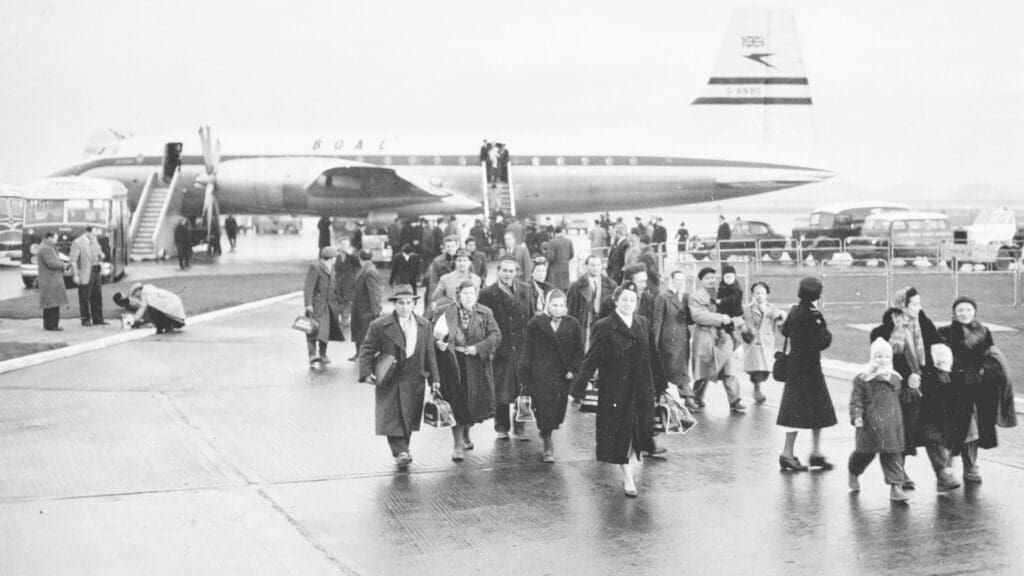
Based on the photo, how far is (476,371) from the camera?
30.8 feet

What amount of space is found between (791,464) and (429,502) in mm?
3077

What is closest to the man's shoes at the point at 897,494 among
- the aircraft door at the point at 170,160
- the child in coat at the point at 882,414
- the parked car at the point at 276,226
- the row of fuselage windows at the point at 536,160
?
the child in coat at the point at 882,414

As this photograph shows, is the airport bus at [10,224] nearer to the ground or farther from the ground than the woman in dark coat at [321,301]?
farther from the ground

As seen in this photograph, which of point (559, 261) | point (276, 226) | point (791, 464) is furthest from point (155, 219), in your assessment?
point (276, 226)

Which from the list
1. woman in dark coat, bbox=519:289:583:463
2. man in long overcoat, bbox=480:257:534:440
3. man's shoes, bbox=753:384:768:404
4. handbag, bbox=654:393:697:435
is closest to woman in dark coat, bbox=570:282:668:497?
handbag, bbox=654:393:697:435

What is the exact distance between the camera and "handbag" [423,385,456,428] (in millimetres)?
8906

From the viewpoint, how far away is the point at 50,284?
16.9 metres

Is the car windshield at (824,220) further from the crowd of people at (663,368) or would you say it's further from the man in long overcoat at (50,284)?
the man in long overcoat at (50,284)

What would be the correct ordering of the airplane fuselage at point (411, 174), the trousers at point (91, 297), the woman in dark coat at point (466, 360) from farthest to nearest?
the airplane fuselage at point (411, 174) → the trousers at point (91, 297) → the woman in dark coat at point (466, 360)

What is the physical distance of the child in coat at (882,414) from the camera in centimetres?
763

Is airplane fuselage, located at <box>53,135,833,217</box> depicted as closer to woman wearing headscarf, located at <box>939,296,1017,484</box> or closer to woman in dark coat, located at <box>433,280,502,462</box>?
woman in dark coat, located at <box>433,280,502,462</box>

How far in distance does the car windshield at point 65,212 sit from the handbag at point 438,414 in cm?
2090

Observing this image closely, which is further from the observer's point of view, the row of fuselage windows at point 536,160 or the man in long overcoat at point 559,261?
the row of fuselage windows at point 536,160

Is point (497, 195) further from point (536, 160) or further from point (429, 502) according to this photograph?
point (429, 502)
